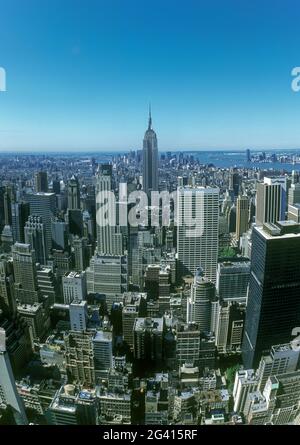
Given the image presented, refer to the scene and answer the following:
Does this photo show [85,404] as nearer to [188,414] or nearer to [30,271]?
[188,414]

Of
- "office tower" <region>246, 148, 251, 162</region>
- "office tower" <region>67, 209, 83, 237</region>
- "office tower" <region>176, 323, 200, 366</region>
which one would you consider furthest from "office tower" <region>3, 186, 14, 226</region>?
"office tower" <region>246, 148, 251, 162</region>

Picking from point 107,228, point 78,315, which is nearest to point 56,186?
point 107,228

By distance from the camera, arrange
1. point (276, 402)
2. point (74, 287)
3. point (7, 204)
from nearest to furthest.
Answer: point (276, 402) < point (74, 287) < point (7, 204)

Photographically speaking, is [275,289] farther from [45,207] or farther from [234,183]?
[45,207]

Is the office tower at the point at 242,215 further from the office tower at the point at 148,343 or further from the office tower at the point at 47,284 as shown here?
the office tower at the point at 47,284

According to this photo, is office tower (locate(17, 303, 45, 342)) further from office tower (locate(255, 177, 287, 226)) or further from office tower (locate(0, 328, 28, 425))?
office tower (locate(255, 177, 287, 226))

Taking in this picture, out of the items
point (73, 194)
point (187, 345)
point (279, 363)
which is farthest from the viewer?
point (73, 194)
